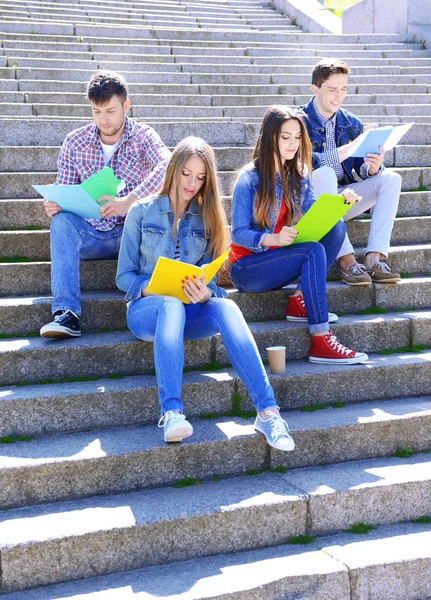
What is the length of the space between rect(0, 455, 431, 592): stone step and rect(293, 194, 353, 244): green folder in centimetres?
118

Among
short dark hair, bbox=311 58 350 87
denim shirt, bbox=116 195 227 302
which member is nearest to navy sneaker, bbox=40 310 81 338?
denim shirt, bbox=116 195 227 302

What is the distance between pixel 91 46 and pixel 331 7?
11.6 meters

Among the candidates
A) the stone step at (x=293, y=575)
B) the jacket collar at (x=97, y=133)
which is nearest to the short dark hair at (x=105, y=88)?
the jacket collar at (x=97, y=133)

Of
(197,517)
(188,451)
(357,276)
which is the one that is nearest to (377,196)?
(357,276)

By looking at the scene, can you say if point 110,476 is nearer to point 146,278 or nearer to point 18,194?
point 146,278

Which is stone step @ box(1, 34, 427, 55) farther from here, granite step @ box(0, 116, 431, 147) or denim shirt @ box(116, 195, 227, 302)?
denim shirt @ box(116, 195, 227, 302)

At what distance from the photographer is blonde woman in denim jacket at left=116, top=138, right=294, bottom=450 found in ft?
10.6

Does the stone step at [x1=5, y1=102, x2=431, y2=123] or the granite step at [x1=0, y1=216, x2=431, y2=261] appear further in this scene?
the stone step at [x1=5, y1=102, x2=431, y2=123]

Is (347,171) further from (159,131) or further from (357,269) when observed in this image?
(159,131)

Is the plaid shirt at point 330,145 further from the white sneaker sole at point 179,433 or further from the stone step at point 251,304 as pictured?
the white sneaker sole at point 179,433

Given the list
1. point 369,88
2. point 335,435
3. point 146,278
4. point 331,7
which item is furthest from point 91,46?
point 331,7

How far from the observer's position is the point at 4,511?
3016 millimetres

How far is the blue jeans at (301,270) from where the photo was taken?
391 cm

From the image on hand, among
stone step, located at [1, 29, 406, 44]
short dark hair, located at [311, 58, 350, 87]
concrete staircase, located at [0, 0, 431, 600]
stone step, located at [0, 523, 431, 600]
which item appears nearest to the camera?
stone step, located at [0, 523, 431, 600]
